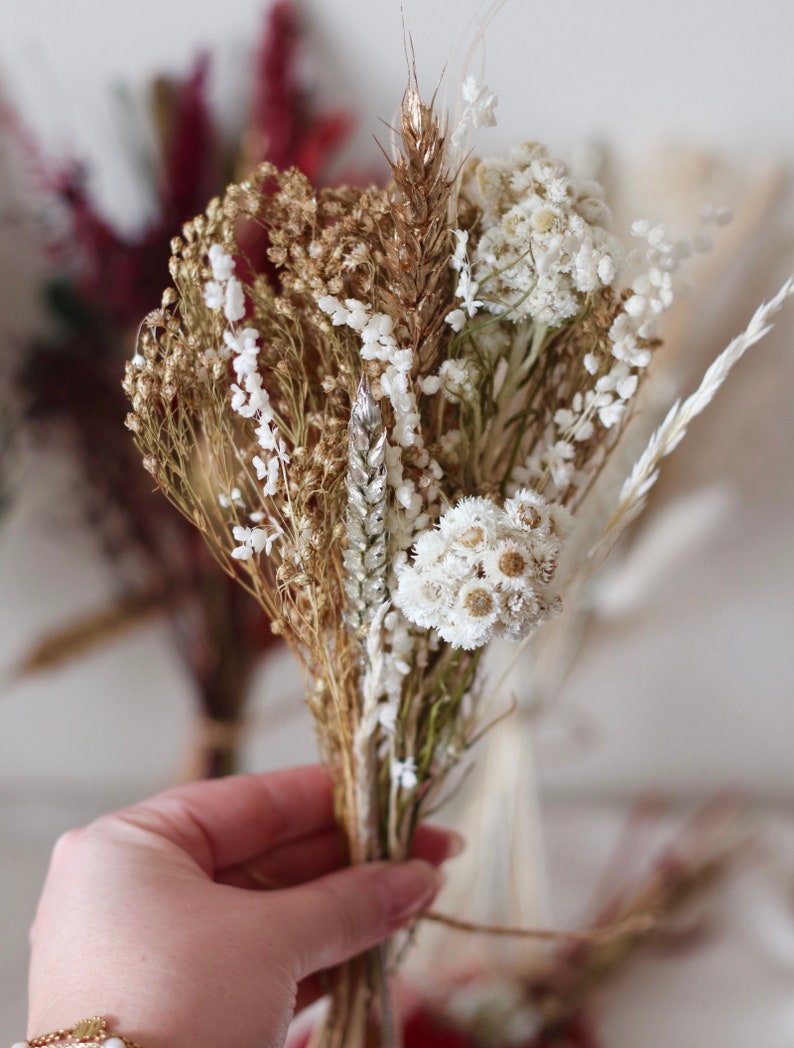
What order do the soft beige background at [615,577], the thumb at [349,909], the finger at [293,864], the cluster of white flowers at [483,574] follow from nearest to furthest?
1. the cluster of white flowers at [483,574]
2. the thumb at [349,909]
3. the finger at [293,864]
4. the soft beige background at [615,577]

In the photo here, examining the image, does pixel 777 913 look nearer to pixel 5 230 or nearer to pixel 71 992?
pixel 71 992

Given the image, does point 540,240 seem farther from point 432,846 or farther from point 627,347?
point 432,846

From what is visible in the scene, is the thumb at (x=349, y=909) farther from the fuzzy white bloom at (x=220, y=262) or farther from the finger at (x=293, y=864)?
the fuzzy white bloom at (x=220, y=262)

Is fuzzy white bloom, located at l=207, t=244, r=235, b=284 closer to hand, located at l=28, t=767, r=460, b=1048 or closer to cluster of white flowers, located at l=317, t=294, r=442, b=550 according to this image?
cluster of white flowers, located at l=317, t=294, r=442, b=550

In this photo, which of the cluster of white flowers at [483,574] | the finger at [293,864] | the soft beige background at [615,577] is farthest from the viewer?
the soft beige background at [615,577]

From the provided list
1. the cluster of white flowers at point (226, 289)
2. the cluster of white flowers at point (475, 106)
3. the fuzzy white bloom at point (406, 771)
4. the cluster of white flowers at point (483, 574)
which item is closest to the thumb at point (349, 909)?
the fuzzy white bloom at point (406, 771)

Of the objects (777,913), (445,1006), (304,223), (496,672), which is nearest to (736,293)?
(496,672)
